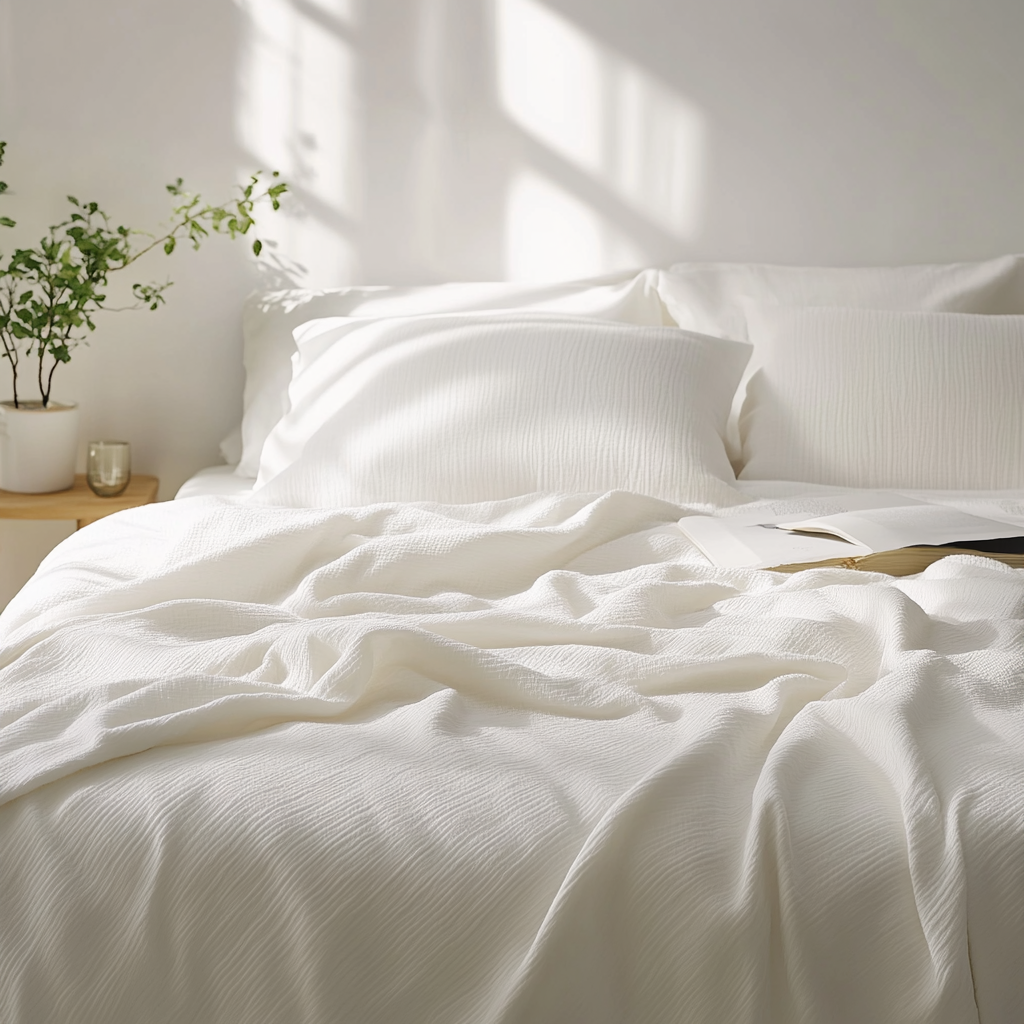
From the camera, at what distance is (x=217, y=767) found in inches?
35.8

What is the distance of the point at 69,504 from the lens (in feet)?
8.07

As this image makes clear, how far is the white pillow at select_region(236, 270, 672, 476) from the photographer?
2.58m

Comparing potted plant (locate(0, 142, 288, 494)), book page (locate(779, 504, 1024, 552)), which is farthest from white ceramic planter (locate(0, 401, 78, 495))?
book page (locate(779, 504, 1024, 552))

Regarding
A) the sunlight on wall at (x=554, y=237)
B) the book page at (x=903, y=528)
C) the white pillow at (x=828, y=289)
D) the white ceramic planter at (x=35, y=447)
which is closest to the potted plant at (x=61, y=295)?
the white ceramic planter at (x=35, y=447)

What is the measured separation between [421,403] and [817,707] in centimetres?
118

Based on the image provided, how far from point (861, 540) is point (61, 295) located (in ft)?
6.44

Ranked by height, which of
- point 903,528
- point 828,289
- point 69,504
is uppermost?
point 828,289

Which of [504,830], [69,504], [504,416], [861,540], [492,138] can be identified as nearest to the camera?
[504,830]

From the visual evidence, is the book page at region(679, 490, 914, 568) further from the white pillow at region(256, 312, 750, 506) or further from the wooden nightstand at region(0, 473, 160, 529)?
the wooden nightstand at region(0, 473, 160, 529)

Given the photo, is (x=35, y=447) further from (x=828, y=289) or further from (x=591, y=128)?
(x=828, y=289)

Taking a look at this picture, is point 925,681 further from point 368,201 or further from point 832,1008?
point 368,201

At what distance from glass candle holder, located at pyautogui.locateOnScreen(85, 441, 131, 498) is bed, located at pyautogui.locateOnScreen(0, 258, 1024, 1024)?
0.74m

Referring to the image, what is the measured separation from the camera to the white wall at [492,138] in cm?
265

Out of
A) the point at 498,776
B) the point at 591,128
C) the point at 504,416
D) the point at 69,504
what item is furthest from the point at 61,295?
the point at 498,776
